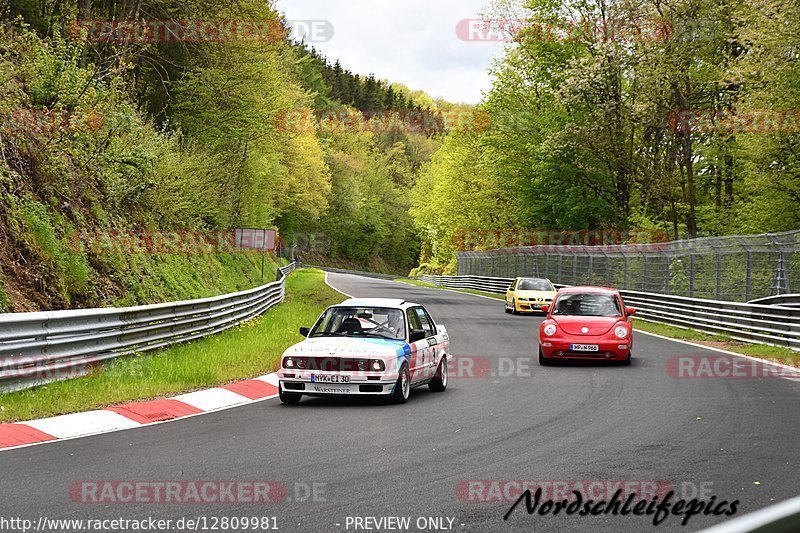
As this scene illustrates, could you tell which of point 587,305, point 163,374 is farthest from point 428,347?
point 587,305

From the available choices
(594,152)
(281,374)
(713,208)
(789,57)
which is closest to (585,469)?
(281,374)

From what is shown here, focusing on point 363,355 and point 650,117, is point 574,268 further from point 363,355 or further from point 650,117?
point 363,355

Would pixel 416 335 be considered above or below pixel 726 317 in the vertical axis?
above

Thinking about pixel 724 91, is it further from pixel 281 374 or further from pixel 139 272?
pixel 281 374

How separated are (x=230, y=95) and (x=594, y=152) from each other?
2159 centimetres

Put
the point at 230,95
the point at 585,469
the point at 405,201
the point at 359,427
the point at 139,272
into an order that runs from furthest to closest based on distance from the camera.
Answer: the point at 405,201
the point at 230,95
the point at 139,272
the point at 359,427
the point at 585,469

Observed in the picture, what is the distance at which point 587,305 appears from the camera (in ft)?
62.6

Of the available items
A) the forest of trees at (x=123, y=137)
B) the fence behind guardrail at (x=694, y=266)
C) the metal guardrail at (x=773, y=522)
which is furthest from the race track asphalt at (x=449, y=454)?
the fence behind guardrail at (x=694, y=266)

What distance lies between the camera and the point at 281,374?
40.9 ft

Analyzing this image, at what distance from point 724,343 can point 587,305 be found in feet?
21.7

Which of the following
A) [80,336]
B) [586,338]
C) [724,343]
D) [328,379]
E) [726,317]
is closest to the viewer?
[328,379]

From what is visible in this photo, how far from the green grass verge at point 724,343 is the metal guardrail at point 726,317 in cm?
22

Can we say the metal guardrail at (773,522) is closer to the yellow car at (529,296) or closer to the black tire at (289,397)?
the black tire at (289,397)

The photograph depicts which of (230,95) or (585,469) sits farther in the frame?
(230,95)
